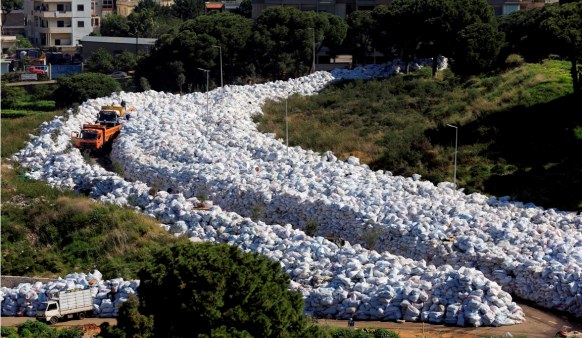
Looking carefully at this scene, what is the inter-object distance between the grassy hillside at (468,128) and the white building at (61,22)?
36.0 meters

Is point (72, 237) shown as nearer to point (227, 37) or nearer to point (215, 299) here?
point (215, 299)

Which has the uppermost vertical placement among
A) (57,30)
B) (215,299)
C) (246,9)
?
(246,9)

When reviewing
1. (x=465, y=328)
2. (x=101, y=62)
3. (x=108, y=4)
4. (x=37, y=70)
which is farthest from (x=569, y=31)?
(x=108, y=4)

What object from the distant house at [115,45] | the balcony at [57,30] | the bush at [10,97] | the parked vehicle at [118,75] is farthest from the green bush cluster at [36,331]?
the balcony at [57,30]

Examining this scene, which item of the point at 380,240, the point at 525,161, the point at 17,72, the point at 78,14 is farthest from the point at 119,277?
the point at 78,14

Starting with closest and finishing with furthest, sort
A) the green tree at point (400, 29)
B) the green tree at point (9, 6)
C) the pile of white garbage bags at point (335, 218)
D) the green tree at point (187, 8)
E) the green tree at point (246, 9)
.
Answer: the pile of white garbage bags at point (335, 218) < the green tree at point (400, 29) < the green tree at point (246, 9) < the green tree at point (9, 6) < the green tree at point (187, 8)

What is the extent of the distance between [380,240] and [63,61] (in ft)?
146

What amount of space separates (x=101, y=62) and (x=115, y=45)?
6.17 metres

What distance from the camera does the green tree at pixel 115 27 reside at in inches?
2911

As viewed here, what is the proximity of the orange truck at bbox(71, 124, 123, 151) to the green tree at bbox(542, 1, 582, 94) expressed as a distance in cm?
1333

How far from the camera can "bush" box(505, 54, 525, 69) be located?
41906 mm

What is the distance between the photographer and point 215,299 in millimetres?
16859

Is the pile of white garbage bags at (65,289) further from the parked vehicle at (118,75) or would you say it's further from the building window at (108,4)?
the building window at (108,4)

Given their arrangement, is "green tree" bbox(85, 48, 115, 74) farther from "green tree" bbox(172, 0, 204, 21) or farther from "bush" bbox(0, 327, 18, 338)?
"bush" bbox(0, 327, 18, 338)
